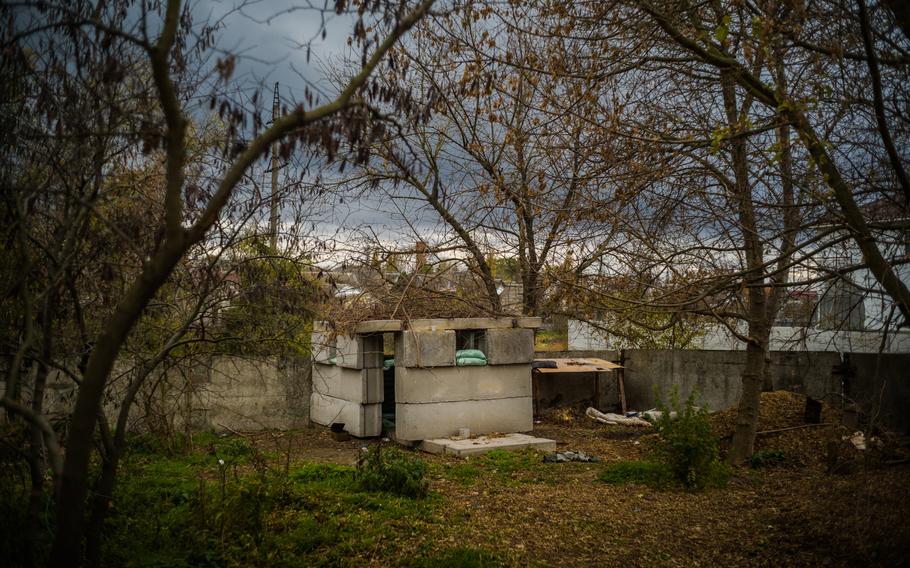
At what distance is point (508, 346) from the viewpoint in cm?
1162

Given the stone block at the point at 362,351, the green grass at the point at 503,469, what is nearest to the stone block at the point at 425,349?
the stone block at the point at 362,351

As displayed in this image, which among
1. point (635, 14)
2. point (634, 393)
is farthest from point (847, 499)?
point (634, 393)

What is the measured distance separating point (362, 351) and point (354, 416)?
1112mm

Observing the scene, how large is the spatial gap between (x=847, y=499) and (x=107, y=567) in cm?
619

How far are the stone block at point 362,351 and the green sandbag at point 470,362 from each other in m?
1.30

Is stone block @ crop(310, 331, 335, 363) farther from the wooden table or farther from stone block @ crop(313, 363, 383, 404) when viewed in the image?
the wooden table

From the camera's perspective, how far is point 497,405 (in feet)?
38.0

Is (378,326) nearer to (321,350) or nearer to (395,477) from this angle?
(321,350)

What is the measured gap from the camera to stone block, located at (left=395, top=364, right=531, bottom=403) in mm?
10953

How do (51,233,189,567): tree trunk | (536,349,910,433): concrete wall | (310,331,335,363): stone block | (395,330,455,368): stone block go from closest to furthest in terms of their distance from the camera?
(51,233,189,567): tree trunk → (395,330,455,368): stone block → (536,349,910,433): concrete wall → (310,331,335,363): stone block

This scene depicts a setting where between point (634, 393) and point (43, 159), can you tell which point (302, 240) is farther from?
point (634, 393)

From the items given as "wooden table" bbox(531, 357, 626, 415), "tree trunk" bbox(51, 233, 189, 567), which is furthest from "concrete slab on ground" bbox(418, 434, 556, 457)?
"tree trunk" bbox(51, 233, 189, 567)

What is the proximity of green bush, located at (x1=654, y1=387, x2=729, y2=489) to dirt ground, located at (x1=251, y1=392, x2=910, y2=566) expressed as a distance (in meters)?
0.19

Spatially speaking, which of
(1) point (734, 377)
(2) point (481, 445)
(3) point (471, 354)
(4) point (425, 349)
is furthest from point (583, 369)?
(4) point (425, 349)
